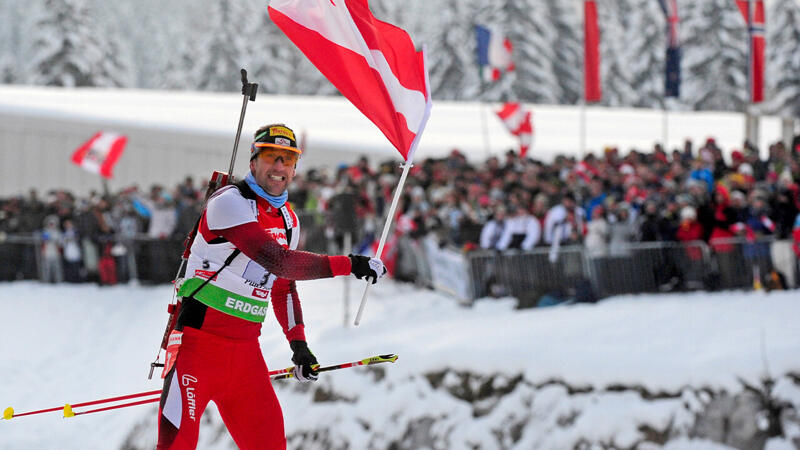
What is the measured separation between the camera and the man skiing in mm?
5613

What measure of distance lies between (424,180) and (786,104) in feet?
105

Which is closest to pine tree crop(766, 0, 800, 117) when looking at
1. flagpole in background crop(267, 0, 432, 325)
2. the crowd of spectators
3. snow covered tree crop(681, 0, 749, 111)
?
snow covered tree crop(681, 0, 749, 111)

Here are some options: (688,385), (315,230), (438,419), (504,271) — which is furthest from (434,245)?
(688,385)

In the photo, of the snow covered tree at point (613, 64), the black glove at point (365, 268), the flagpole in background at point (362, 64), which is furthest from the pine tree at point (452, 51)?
the black glove at point (365, 268)

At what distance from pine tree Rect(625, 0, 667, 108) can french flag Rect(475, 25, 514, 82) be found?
1240 inches

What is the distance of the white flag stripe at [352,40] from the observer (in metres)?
6.39

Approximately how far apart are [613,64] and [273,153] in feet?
162

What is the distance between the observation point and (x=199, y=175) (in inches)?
1118

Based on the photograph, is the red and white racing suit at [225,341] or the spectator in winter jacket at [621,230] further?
the spectator in winter jacket at [621,230]

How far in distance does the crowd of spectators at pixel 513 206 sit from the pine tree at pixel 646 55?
3546cm

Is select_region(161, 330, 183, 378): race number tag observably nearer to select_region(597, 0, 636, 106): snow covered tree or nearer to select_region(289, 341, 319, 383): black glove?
select_region(289, 341, 319, 383): black glove

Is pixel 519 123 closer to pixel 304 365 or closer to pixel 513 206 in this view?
pixel 513 206

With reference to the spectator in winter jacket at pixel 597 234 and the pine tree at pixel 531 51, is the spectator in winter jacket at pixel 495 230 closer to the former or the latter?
the spectator in winter jacket at pixel 597 234

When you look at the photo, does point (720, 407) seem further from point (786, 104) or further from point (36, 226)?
point (786, 104)
